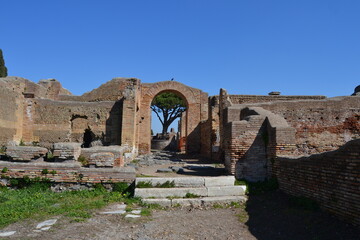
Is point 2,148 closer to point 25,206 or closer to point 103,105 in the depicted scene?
point 103,105

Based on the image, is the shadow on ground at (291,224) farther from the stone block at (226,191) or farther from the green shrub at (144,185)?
the green shrub at (144,185)

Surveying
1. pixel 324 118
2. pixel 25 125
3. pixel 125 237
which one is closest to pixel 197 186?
pixel 125 237

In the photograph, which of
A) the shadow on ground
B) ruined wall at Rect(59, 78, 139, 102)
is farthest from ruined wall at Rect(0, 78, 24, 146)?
the shadow on ground

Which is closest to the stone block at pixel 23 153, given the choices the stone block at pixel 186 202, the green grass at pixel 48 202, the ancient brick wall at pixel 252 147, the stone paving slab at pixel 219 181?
the green grass at pixel 48 202

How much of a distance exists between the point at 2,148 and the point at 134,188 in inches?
389

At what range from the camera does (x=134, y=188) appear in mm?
6812

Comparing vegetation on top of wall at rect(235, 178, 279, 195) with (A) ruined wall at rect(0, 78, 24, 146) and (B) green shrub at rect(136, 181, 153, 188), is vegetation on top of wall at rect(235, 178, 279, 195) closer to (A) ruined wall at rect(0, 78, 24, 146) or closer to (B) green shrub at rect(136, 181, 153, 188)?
(B) green shrub at rect(136, 181, 153, 188)

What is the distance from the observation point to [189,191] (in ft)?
21.2

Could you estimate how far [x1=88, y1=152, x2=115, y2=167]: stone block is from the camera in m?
7.58

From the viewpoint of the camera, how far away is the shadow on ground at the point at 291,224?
412 centimetres

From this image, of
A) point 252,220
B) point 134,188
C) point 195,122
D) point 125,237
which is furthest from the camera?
point 195,122

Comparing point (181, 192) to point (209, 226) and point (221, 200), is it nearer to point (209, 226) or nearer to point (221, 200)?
point (221, 200)

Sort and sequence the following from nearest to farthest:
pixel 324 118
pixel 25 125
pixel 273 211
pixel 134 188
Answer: pixel 273 211
pixel 134 188
pixel 324 118
pixel 25 125

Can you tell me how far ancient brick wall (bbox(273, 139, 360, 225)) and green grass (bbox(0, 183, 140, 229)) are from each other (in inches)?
138
